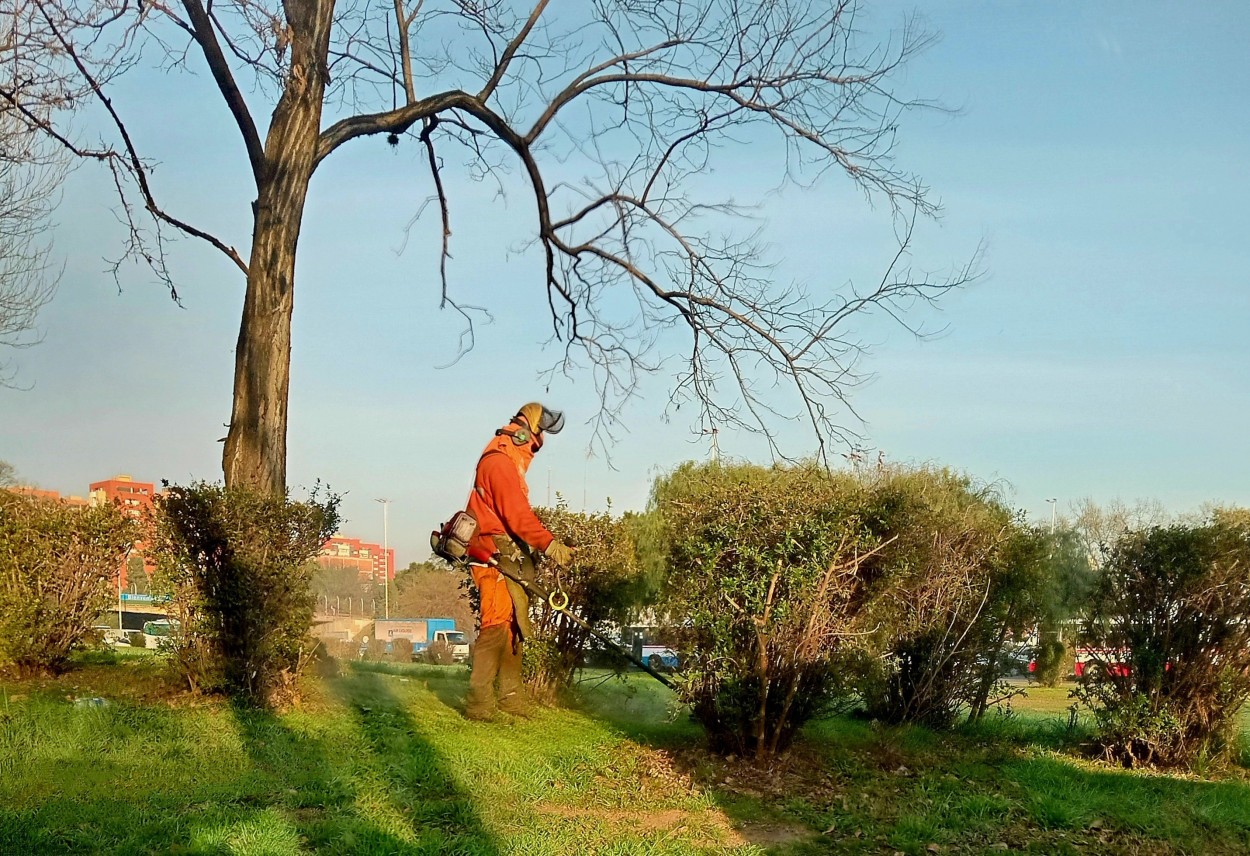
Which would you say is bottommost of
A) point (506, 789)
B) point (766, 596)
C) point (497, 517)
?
point (506, 789)

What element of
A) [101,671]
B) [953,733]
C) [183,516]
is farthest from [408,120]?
[953,733]

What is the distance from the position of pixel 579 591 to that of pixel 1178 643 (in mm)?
4418

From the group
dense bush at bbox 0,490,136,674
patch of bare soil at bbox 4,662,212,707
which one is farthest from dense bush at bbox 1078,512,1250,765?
dense bush at bbox 0,490,136,674

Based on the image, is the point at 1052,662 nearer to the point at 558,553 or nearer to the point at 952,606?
the point at 952,606

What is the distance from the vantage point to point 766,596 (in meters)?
6.65

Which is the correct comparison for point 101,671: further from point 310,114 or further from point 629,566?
point 310,114

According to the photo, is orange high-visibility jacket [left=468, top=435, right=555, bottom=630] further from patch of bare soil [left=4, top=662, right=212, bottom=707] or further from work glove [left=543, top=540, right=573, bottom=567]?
patch of bare soil [left=4, top=662, right=212, bottom=707]

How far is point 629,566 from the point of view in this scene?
340 inches

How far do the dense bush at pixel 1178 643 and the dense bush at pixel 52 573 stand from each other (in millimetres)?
7385

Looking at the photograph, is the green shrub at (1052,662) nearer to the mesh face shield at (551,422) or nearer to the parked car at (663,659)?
the parked car at (663,659)

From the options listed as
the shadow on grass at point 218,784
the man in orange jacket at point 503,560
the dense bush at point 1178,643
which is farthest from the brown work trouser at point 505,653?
the dense bush at point 1178,643

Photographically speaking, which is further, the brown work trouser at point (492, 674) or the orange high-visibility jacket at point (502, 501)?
the brown work trouser at point (492, 674)

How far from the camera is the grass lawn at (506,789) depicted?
498cm

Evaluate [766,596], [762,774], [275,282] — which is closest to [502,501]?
[766,596]
